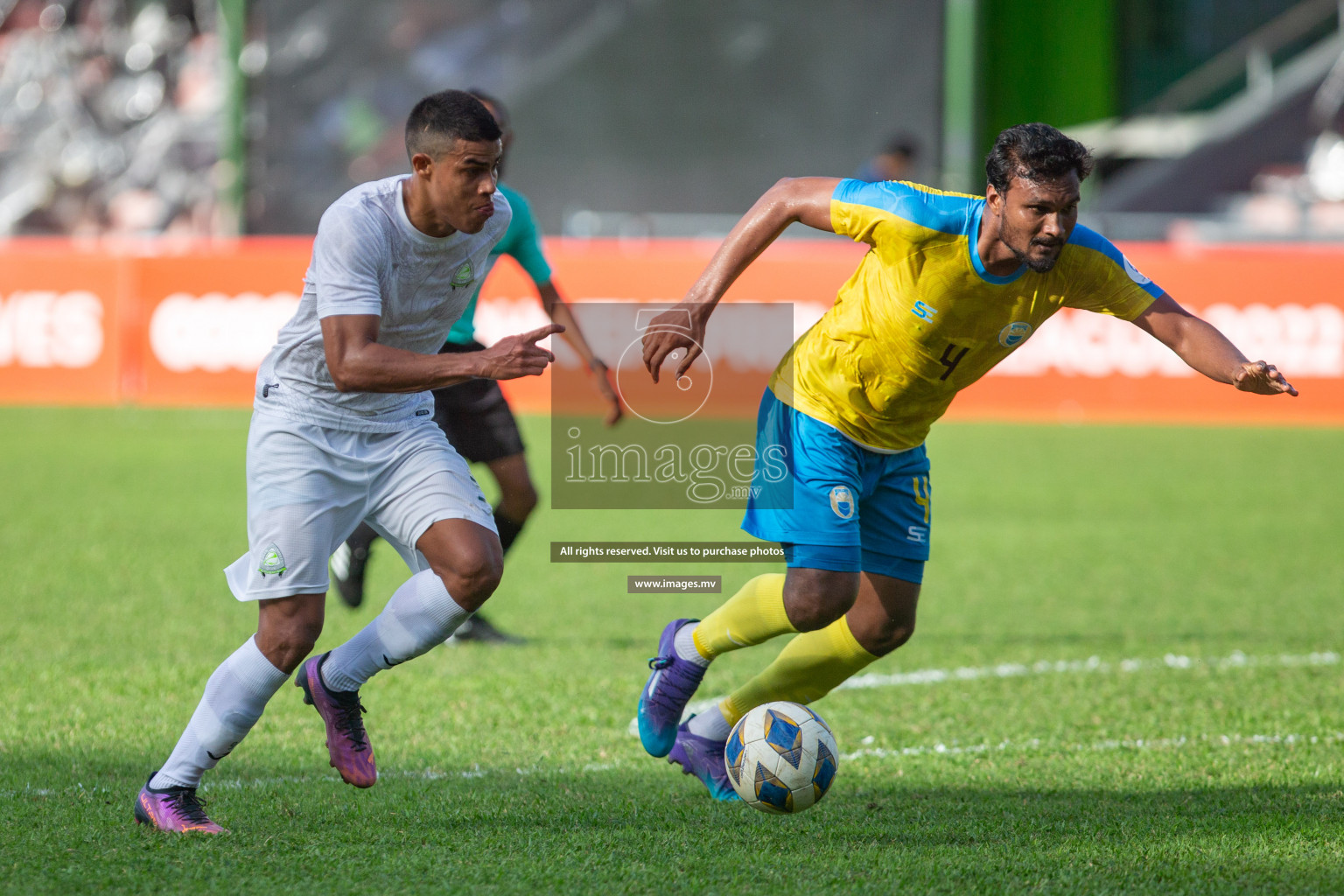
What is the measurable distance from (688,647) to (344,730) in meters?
1.15

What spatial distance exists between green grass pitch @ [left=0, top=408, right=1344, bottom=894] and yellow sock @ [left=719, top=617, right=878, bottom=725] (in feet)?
1.03

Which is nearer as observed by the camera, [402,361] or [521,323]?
[402,361]

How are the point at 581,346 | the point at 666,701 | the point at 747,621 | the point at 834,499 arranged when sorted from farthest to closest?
the point at 581,346, the point at 666,701, the point at 747,621, the point at 834,499

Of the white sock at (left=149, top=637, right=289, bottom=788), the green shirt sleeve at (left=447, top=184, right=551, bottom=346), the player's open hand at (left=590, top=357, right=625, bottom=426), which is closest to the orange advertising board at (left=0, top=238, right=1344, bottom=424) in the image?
the green shirt sleeve at (left=447, top=184, right=551, bottom=346)

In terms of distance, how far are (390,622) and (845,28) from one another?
58.8ft

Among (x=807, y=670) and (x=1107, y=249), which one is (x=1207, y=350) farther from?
(x=807, y=670)

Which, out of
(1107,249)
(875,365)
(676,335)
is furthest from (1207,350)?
(676,335)

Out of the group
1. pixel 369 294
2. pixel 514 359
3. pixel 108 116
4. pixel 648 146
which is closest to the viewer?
pixel 514 359

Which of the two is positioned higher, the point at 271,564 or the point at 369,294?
the point at 369,294

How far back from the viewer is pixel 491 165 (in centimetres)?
405

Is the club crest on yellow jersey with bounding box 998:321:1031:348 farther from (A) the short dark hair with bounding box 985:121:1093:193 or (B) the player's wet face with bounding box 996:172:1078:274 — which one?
(A) the short dark hair with bounding box 985:121:1093:193

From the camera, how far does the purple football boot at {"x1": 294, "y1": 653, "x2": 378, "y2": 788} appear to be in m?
4.20

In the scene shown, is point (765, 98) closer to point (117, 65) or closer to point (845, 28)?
point (845, 28)

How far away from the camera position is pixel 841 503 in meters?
4.44
